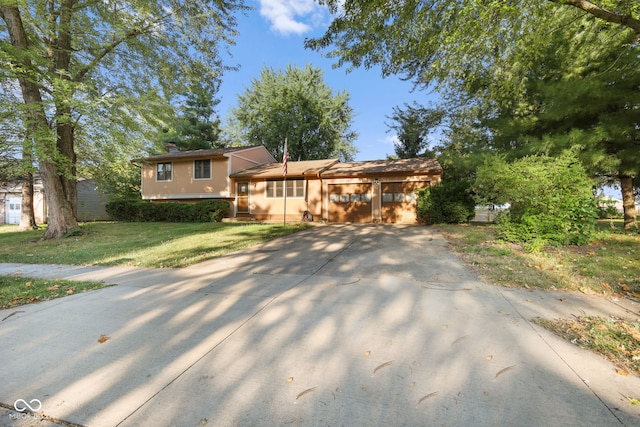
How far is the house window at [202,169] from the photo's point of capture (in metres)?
17.5

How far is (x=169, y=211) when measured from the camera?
16.2 m

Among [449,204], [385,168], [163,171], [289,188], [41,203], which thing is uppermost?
[163,171]

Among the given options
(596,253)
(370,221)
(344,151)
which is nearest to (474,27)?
(596,253)

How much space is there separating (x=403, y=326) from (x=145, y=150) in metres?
13.0

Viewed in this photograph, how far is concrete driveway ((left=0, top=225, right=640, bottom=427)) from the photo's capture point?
1700 mm

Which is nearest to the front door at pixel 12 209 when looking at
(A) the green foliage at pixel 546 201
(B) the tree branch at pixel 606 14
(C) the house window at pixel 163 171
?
(C) the house window at pixel 163 171

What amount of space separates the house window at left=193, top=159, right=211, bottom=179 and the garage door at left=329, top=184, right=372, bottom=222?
788 centimetres

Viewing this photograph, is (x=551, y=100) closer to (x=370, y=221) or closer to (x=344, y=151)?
(x=370, y=221)

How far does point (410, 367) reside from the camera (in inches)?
83.6

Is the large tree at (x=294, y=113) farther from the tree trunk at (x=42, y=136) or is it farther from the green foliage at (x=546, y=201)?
the green foliage at (x=546, y=201)

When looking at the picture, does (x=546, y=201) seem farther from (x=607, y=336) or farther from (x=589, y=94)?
(x=589, y=94)
